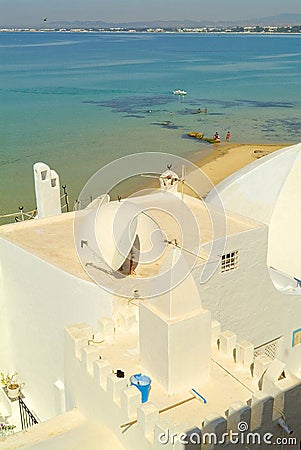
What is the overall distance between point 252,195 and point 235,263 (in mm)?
5058

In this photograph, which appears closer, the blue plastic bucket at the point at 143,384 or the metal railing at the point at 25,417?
the blue plastic bucket at the point at 143,384

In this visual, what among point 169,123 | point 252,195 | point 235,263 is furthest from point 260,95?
point 235,263

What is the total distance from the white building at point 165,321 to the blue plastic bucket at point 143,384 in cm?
20

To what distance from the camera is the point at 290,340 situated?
14.4m

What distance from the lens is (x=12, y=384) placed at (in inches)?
566

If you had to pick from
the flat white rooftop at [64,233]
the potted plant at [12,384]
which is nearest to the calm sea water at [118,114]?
the flat white rooftop at [64,233]

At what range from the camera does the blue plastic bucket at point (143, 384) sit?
841 centimetres

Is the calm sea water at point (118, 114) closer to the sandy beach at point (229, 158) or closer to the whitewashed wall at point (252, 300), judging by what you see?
the sandy beach at point (229, 158)

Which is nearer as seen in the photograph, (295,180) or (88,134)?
(295,180)

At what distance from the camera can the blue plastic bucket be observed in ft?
27.6

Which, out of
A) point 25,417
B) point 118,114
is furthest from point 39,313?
point 118,114

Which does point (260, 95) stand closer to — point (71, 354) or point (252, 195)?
point (252, 195)

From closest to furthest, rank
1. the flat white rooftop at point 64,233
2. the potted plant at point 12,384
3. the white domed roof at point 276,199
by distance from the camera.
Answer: the flat white rooftop at point 64,233
the potted plant at point 12,384
the white domed roof at point 276,199

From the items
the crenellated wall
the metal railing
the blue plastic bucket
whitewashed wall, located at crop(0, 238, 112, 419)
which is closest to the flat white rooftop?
whitewashed wall, located at crop(0, 238, 112, 419)
